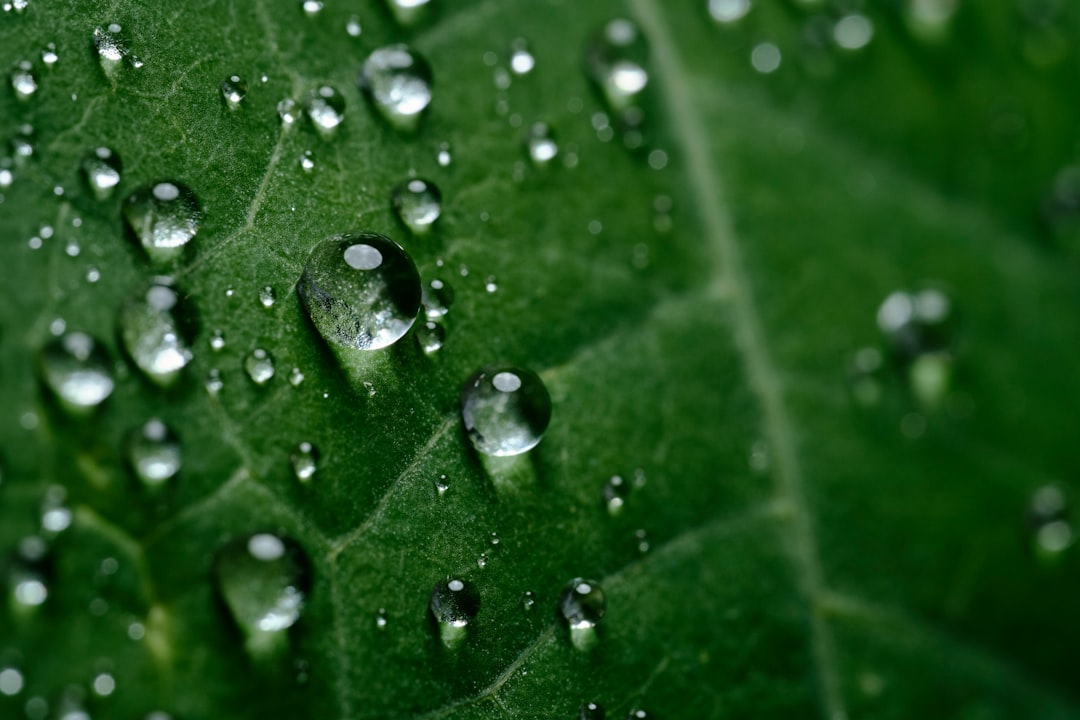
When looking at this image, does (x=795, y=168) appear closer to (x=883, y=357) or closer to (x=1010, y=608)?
(x=883, y=357)

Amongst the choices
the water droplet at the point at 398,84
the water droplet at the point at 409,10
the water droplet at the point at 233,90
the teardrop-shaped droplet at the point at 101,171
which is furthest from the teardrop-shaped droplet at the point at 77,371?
the water droplet at the point at 409,10

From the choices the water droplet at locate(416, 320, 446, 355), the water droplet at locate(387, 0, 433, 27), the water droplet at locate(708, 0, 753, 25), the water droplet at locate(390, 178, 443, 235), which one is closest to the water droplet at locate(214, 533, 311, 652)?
the water droplet at locate(416, 320, 446, 355)

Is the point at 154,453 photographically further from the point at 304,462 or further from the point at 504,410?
the point at 504,410

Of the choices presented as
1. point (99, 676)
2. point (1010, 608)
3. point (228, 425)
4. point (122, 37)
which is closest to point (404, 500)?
point (228, 425)

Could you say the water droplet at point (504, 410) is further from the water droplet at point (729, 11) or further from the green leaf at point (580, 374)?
the water droplet at point (729, 11)

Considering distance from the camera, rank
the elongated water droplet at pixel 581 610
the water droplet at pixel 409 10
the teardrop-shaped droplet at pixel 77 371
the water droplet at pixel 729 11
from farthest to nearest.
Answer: the water droplet at pixel 729 11, the water droplet at pixel 409 10, the elongated water droplet at pixel 581 610, the teardrop-shaped droplet at pixel 77 371
